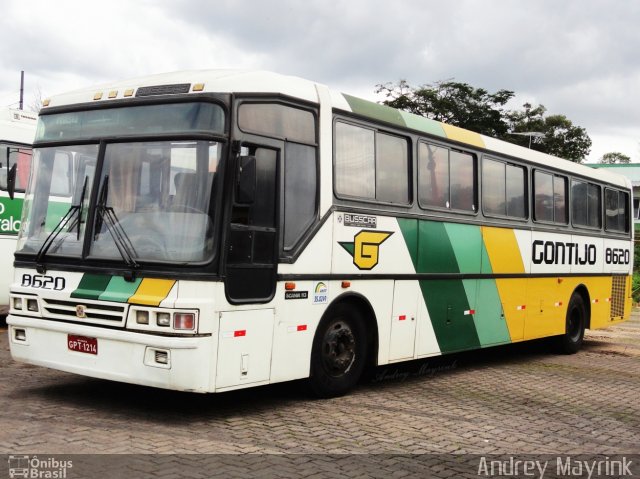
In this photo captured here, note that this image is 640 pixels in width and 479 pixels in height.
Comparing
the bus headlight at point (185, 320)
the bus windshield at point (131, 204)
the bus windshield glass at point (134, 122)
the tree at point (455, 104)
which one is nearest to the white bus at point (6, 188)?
the bus windshield glass at point (134, 122)

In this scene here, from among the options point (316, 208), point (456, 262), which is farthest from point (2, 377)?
point (456, 262)

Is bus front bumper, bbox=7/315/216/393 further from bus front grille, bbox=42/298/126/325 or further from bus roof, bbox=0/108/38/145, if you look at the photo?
bus roof, bbox=0/108/38/145

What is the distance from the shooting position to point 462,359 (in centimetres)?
1270

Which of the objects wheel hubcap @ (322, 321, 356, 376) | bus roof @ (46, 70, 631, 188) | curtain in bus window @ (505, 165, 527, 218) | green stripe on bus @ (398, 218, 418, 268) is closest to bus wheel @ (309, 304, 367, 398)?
wheel hubcap @ (322, 321, 356, 376)

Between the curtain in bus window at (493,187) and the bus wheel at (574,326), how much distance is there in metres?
3.29

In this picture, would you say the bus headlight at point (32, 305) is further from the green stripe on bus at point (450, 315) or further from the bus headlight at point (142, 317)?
the green stripe on bus at point (450, 315)

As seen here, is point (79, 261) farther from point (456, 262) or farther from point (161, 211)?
point (456, 262)

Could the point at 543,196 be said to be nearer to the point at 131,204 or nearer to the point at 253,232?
the point at 253,232

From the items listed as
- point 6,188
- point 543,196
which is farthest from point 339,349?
point 6,188

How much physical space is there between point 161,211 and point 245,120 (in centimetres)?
115

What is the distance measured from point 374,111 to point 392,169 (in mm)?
720

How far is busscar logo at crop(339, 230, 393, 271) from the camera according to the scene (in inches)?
339

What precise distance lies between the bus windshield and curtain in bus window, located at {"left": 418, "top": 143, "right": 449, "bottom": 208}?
11.8 ft

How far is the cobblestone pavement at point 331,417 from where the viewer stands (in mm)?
6355
